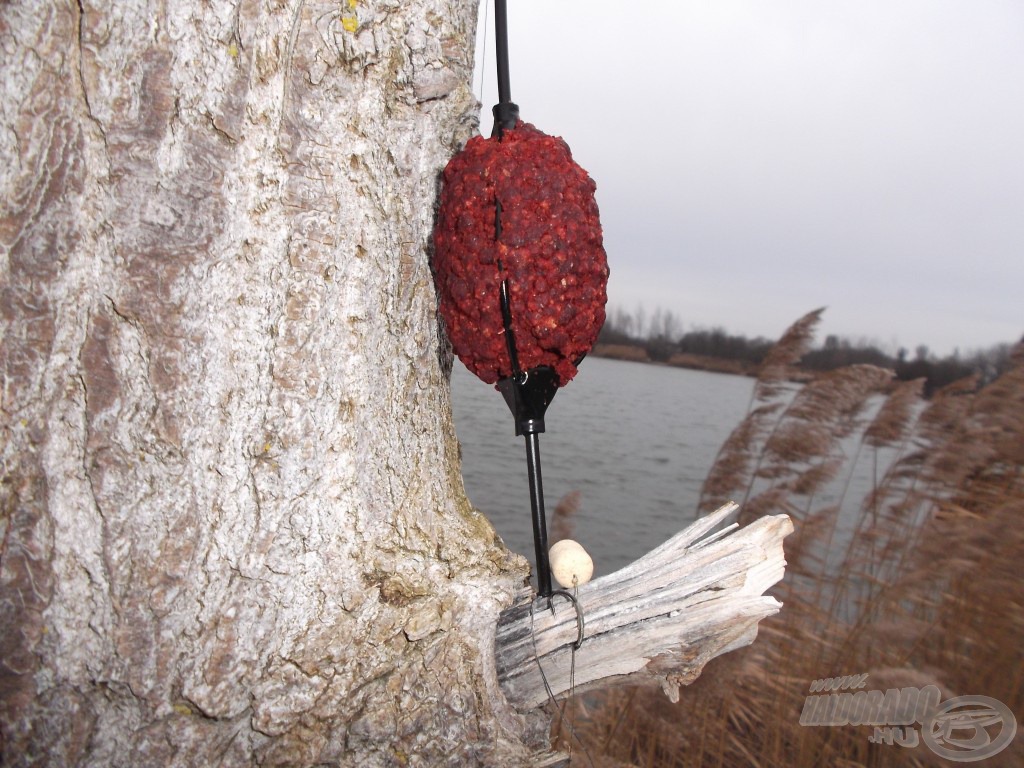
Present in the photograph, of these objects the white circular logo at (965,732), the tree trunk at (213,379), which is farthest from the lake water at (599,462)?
the tree trunk at (213,379)

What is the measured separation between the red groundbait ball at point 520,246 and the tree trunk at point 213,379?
6cm

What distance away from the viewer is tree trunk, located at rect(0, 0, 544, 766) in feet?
2.02

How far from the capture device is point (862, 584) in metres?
2.47

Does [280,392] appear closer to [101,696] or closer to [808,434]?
[101,696]

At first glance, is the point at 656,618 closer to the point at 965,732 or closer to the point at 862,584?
the point at 965,732

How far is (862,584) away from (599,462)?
9.23 feet

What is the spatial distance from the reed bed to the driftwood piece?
Answer: 2.64 feet

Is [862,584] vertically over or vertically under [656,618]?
under

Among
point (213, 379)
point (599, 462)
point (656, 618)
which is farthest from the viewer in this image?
point (599, 462)

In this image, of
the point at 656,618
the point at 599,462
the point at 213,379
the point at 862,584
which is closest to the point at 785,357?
the point at 862,584

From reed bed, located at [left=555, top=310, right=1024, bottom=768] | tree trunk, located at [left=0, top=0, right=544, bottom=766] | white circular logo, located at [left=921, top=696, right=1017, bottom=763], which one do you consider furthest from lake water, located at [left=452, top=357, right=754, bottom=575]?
tree trunk, located at [left=0, top=0, right=544, bottom=766]

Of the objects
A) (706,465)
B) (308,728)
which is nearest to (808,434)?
(308,728)

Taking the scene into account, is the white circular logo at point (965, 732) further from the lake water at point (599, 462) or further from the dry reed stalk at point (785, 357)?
the lake water at point (599, 462)

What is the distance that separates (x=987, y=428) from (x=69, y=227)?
2.44m
